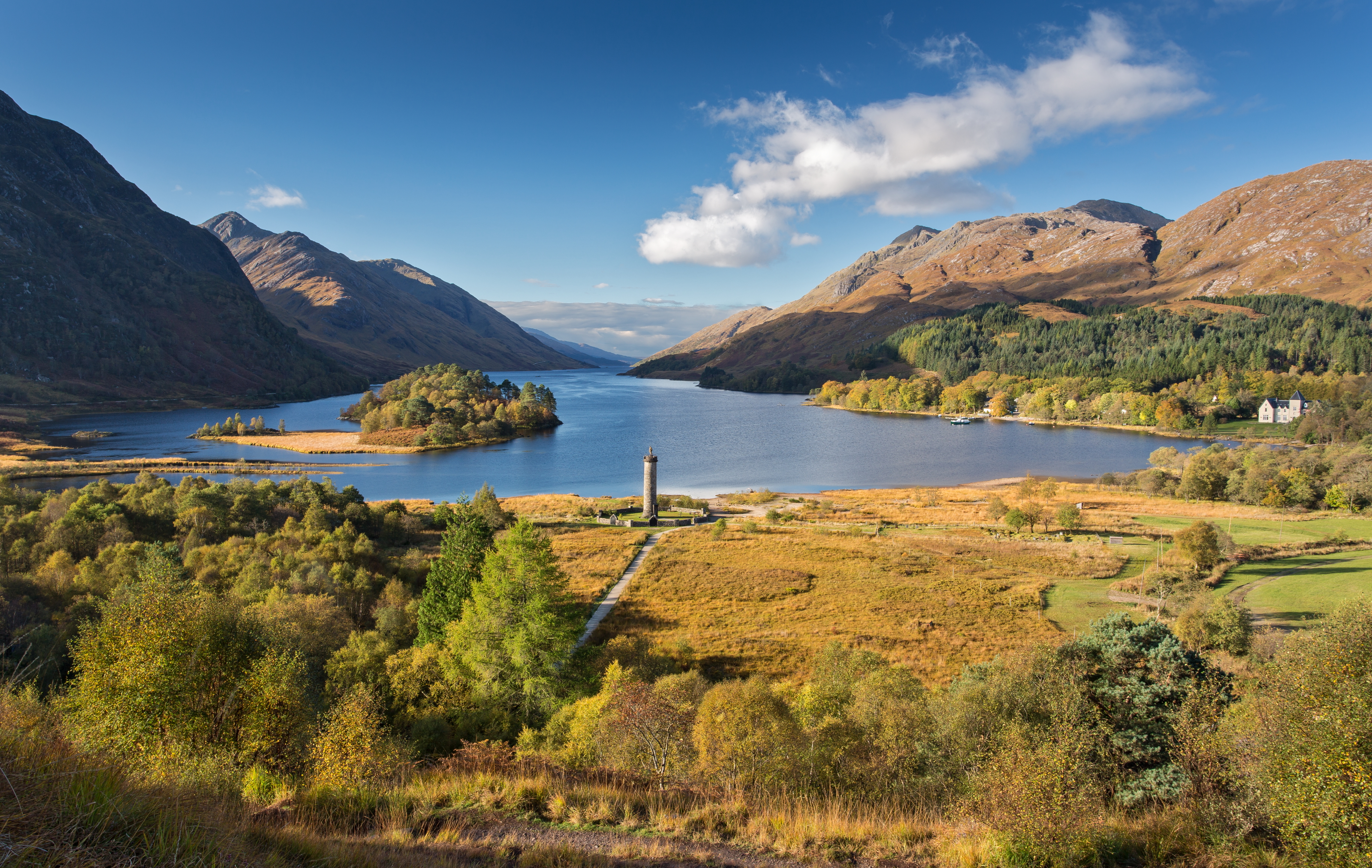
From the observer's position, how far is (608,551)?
42750 mm

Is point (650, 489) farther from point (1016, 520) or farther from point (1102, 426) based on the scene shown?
point (1102, 426)

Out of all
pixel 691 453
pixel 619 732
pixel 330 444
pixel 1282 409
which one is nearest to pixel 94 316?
pixel 330 444

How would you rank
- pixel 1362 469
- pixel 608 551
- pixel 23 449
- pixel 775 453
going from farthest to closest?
pixel 775 453 < pixel 23 449 < pixel 1362 469 < pixel 608 551

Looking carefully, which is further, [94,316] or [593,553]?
[94,316]

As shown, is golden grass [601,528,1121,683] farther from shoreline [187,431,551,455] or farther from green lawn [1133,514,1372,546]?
shoreline [187,431,551,455]

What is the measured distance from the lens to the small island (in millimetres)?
100000

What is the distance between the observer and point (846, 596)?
111ft

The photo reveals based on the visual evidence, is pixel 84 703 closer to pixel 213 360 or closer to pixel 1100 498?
pixel 1100 498

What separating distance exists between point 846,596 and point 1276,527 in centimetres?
3513

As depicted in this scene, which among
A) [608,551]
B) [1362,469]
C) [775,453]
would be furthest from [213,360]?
[1362,469]

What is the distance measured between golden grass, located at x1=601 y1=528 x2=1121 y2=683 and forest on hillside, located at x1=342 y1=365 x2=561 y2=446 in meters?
68.2

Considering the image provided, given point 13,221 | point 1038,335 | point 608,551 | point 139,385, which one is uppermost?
point 13,221

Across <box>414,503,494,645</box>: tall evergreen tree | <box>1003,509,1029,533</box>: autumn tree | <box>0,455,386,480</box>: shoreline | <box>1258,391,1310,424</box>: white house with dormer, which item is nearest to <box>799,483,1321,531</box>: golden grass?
<box>1003,509,1029,533</box>: autumn tree

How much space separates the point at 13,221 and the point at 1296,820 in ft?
779
